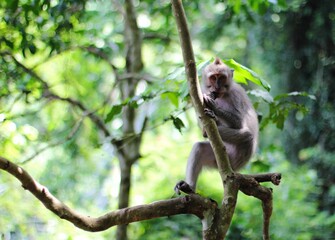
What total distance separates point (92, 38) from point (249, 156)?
2493 millimetres

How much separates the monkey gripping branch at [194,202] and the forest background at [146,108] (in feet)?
4.62

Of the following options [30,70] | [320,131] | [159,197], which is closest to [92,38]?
[30,70]

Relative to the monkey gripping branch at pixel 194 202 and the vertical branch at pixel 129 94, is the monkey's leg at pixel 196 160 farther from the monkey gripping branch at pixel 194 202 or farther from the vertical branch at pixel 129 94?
the vertical branch at pixel 129 94

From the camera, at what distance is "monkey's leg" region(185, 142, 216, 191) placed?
3.88 metres

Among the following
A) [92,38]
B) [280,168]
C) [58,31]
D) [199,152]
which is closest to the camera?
[199,152]

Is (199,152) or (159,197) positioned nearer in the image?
(199,152)

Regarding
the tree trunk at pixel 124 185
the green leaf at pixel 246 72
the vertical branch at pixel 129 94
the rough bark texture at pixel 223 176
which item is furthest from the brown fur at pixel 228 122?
the tree trunk at pixel 124 185

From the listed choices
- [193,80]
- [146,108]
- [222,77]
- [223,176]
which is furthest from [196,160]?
[146,108]

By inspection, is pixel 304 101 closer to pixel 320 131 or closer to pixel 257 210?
pixel 320 131

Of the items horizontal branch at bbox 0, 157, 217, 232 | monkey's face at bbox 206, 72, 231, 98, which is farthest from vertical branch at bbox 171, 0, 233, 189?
monkey's face at bbox 206, 72, 231, 98

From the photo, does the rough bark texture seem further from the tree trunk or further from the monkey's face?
the tree trunk

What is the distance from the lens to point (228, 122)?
403 centimetres

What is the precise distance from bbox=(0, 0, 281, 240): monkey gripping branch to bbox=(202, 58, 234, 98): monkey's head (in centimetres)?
121

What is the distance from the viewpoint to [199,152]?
395 cm
